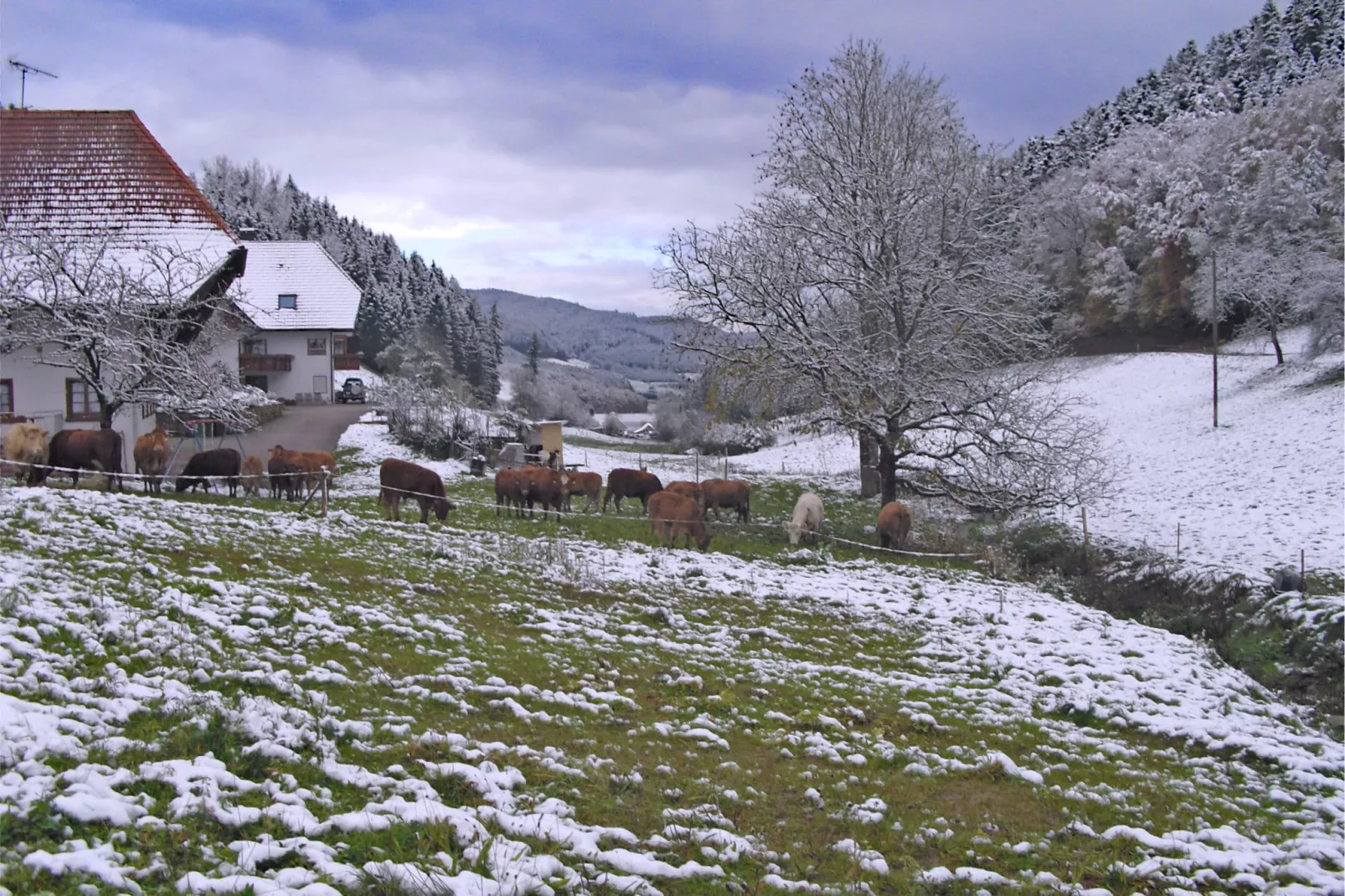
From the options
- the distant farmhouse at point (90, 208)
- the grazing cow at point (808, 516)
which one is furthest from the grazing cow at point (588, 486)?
the distant farmhouse at point (90, 208)

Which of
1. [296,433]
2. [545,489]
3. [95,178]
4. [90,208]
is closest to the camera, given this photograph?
[545,489]

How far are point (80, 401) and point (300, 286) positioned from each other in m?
37.1

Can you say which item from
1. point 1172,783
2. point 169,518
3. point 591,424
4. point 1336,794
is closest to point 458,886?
point 1172,783

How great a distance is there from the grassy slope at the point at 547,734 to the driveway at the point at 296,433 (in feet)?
66.5

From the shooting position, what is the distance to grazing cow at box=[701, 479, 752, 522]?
2367 centimetres

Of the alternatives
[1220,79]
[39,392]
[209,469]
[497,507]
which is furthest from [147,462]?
[1220,79]

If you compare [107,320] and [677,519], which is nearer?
[677,519]

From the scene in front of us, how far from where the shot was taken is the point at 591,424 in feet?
311

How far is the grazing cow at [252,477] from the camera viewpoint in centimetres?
2124

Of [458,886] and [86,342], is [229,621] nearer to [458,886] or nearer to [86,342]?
[458,886]

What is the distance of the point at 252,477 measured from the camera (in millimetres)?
20219

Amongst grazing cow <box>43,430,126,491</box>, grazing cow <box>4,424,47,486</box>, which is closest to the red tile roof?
grazing cow <box>43,430,126,491</box>

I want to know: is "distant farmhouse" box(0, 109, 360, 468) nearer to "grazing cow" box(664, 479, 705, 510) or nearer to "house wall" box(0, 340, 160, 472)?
"house wall" box(0, 340, 160, 472)

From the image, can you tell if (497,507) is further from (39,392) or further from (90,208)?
(90,208)
